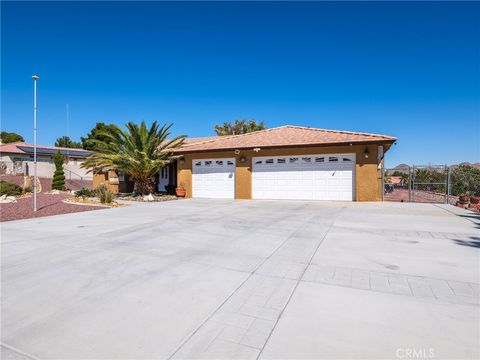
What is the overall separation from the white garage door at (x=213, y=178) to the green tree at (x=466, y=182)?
14.7 m

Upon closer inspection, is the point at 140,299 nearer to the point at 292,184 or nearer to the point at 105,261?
the point at 105,261

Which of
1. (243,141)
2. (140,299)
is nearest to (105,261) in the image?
(140,299)

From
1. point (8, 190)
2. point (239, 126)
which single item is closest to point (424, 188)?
point (239, 126)

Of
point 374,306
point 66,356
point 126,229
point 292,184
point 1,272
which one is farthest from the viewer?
point 292,184

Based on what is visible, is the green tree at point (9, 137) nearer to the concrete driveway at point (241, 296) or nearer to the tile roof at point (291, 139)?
the tile roof at point (291, 139)

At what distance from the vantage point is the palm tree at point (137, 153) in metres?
15.5

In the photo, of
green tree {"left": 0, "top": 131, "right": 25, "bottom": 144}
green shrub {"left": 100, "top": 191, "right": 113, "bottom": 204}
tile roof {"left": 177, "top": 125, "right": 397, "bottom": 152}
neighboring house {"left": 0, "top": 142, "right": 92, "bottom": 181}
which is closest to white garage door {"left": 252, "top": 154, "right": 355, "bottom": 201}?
tile roof {"left": 177, "top": 125, "right": 397, "bottom": 152}

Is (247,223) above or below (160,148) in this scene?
below

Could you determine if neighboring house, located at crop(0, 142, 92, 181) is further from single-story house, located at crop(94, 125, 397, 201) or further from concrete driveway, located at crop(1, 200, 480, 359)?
concrete driveway, located at crop(1, 200, 480, 359)

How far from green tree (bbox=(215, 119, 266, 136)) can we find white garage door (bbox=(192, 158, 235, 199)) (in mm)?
24221

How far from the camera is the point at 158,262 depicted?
4.55 metres

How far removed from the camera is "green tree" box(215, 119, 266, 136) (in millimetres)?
41625

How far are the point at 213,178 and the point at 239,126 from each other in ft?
84.1

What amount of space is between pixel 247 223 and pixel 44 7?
14.3 m
